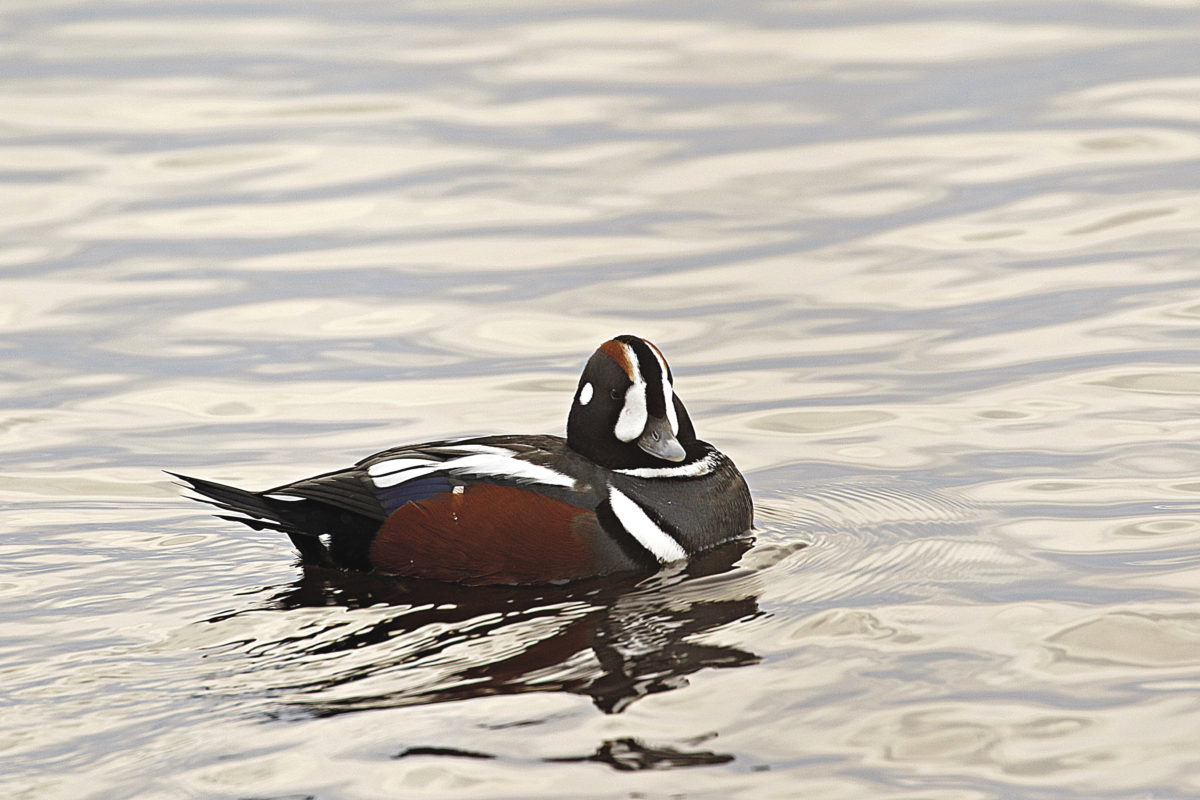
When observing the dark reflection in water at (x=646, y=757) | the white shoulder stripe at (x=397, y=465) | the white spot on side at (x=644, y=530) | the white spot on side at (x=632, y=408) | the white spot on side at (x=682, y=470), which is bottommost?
the dark reflection in water at (x=646, y=757)

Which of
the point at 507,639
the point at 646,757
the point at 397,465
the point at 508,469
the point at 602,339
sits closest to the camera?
the point at 646,757

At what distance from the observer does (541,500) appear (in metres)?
7.71

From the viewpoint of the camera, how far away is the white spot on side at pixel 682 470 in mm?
8023

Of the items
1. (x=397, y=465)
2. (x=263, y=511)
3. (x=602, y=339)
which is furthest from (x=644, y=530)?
(x=602, y=339)

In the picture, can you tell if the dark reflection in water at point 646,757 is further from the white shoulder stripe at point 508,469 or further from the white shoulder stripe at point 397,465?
the white shoulder stripe at point 397,465

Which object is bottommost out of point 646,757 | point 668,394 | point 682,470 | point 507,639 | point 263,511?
point 646,757

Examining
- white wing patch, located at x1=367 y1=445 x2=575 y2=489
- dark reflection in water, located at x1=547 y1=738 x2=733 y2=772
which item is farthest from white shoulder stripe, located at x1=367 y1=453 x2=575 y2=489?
dark reflection in water, located at x1=547 y1=738 x2=733 y2=772

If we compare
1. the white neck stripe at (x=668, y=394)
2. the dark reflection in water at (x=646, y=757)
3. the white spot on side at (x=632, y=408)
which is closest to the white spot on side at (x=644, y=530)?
the white spot on side at (x=632, y=408)

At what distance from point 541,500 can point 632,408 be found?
642mm

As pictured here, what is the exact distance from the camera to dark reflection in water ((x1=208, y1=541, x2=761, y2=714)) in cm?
647

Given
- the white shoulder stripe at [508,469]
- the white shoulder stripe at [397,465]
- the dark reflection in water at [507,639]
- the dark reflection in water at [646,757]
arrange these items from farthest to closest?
the white shoulder stripe at [397,465], the white shoulder stripe at [508,469], the dark reflection in water at [507,639], the dark reflection in water at [646,757]

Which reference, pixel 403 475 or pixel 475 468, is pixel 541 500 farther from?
pixel 403 475

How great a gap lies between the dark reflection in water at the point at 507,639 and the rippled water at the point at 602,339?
28 mm

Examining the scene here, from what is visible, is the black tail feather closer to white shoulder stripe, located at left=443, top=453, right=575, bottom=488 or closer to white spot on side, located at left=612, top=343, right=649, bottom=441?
white shoulder stripe, located at left=443, top=453, right=575, bottom=488
